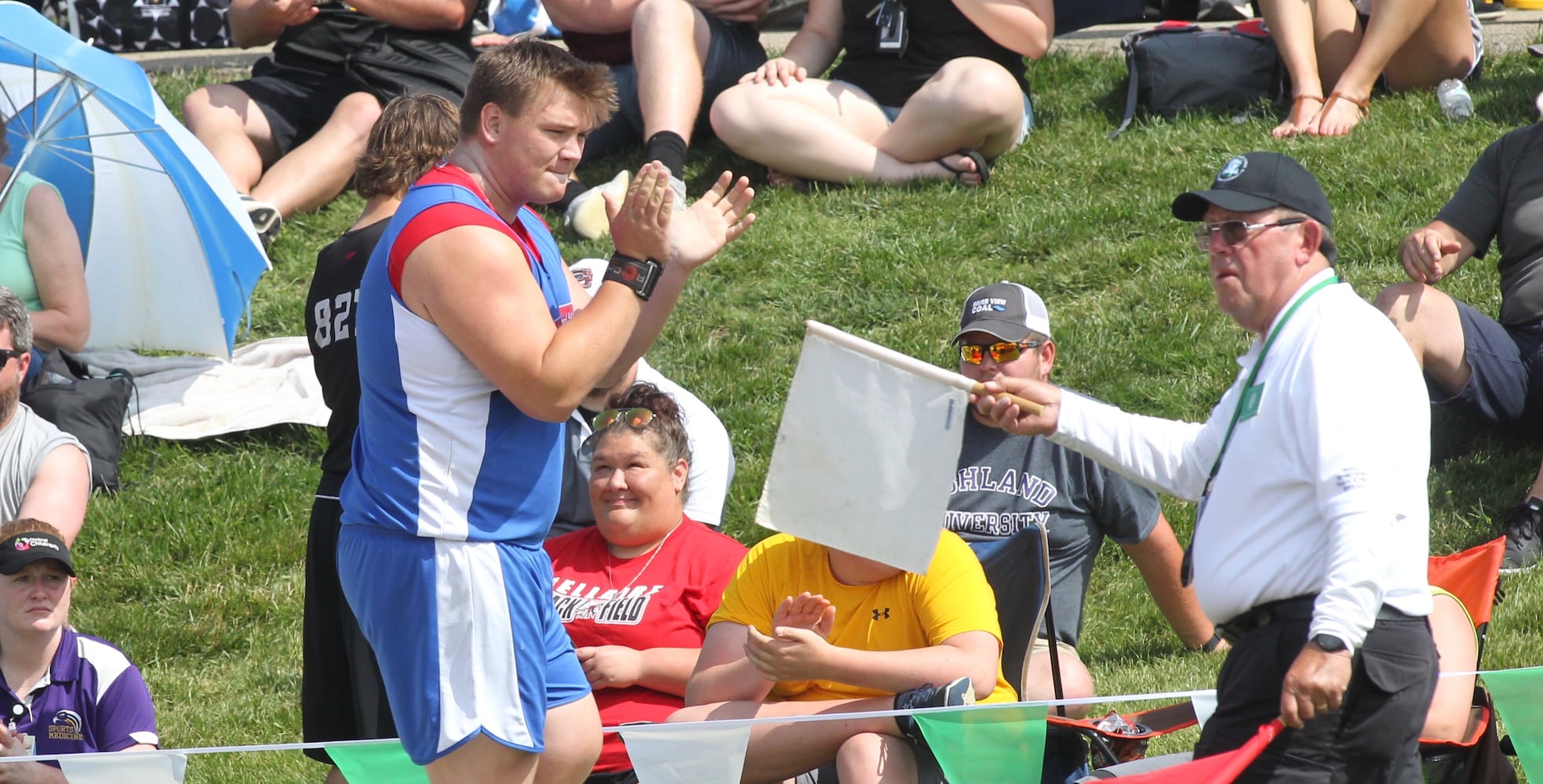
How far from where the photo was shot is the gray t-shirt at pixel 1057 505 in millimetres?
4367

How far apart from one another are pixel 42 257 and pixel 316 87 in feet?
6.58

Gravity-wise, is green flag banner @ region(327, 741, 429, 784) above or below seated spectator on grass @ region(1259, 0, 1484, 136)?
above

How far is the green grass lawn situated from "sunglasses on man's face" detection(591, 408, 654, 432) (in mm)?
1018

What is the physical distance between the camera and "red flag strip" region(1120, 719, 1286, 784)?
9.24 ft

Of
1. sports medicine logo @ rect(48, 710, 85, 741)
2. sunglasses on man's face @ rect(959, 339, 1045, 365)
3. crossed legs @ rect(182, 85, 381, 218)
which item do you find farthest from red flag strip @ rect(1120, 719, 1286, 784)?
crossed legs @ rect(182, 85, 381, 218)

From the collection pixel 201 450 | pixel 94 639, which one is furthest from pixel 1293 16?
pixel 94 639

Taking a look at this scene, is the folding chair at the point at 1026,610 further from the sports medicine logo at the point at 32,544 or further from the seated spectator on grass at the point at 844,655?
the sports medicine logo at the point at 32,544

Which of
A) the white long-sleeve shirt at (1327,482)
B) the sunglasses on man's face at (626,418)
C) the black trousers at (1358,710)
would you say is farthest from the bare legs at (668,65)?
the black trousers at (1358,710)

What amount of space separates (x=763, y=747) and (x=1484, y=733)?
1.54m

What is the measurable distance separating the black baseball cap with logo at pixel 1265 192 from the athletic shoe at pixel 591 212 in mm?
3823

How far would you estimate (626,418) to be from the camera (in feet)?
14.5

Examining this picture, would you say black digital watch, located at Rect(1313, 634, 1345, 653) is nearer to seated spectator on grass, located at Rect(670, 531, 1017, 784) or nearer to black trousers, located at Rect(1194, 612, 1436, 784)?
black trousers, located at Rect(1194, 612, 1436, 784)

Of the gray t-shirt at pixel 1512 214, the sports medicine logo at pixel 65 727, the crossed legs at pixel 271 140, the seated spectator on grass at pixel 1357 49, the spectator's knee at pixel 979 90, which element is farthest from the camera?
the crossed legs at pixel 271 140

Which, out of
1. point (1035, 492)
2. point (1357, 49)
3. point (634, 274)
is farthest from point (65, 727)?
point (1357, 49)
